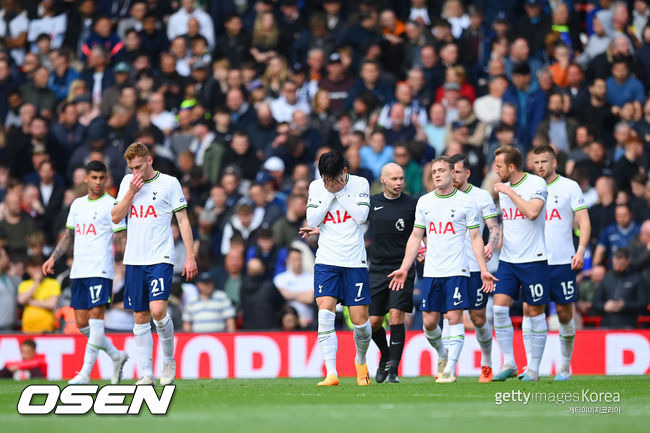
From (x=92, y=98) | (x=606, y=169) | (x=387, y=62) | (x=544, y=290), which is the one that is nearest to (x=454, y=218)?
(x=544, y=290)

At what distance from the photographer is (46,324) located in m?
19.7

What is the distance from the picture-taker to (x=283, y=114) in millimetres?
22938

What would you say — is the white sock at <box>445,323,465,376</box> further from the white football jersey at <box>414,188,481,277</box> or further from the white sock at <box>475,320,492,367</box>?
the white sock at <box>475,320,492,367</box>

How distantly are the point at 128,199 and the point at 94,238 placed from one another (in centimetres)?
152

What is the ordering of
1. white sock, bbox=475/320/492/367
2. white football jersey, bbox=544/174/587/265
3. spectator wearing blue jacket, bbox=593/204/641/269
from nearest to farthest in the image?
1. white football jersey, bbox=544/174/587/265
2. white sock, bbox=475/320/492/367
3. spectator wearing blue jacket, bbox=593/204/641/269

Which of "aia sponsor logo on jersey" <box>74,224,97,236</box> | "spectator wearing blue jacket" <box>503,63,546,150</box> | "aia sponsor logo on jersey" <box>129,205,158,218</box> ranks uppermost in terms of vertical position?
"spectator wearing blue jacket" <box>503,63,546,150</box>

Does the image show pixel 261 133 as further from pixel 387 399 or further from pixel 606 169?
pixel 387 399

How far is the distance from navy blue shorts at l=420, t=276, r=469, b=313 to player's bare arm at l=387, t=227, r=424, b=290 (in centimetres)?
33

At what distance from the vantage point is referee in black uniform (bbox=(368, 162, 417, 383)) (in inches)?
575

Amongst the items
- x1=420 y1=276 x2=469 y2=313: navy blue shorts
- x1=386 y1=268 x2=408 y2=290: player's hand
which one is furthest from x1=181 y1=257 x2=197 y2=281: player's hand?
x1=420 y1=276 x2=469 y2=313: navy blue shorts

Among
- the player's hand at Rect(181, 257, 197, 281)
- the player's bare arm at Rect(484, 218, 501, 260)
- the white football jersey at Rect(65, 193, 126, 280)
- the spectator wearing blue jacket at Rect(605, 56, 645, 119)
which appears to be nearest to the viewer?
the player's hand at Rect(181, 257, 197, 281)

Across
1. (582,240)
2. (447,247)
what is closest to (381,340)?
(447,247)

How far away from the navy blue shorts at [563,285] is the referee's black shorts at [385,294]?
1734mm

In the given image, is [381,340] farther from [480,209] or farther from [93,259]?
[93,259]
